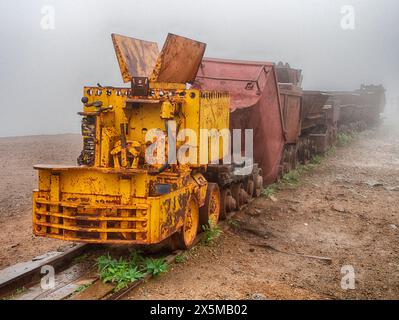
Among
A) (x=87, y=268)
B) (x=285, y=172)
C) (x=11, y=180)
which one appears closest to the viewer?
(x=87, y=268)

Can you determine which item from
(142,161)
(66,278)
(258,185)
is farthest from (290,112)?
(66,278)

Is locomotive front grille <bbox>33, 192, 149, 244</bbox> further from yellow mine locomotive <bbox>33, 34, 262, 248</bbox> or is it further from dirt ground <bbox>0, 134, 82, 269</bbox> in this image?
dirt ground <bbox>0, 134, 82, 269</bbox>

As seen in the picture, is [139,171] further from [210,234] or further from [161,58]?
[210,234]

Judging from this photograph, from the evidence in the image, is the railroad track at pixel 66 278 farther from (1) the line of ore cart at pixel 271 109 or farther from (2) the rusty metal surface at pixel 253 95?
(1) the line of ore cart at pixel 271 109

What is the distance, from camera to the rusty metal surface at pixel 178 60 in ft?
22.5

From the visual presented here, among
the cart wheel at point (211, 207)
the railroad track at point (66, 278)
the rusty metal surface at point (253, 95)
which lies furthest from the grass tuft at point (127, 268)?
the rusty metal surface at point (253, 95)

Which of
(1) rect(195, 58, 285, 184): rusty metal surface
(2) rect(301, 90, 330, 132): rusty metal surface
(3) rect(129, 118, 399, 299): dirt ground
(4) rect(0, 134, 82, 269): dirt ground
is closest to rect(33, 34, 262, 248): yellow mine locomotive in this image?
(3) rect(129, 118, 399, 299): dirt ground

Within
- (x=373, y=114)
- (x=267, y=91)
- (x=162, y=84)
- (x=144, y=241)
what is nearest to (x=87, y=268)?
(x=144, y=241)

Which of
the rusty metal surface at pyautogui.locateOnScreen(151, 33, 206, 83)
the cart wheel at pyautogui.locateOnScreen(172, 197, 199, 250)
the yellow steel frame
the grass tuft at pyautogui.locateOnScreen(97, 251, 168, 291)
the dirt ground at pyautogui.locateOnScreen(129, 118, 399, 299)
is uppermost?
the rusty metal surface at pyautogui.locateOnScreen(151, 33, 206, 83)

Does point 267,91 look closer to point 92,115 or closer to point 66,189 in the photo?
point 92,115

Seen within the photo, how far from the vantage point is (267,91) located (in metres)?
9.91

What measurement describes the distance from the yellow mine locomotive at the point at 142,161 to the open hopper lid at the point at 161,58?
2 cm

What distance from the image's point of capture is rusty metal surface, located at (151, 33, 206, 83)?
6.85 m
